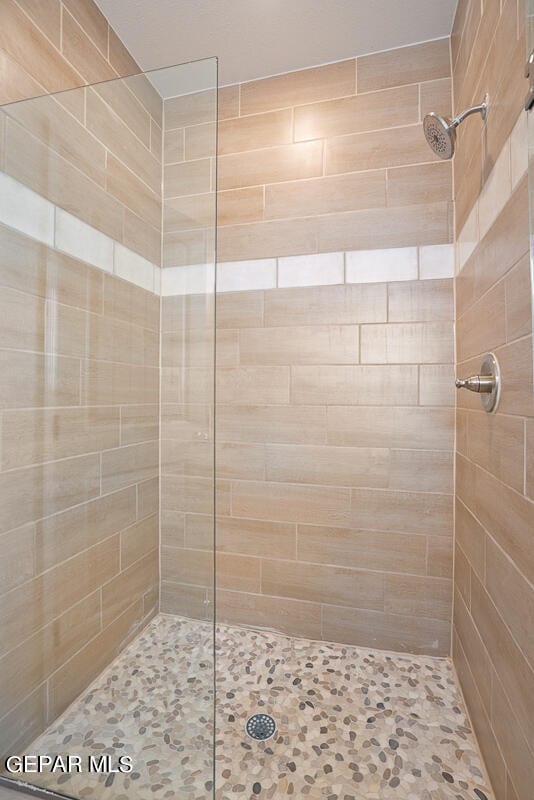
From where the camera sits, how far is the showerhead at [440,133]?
4.12ft

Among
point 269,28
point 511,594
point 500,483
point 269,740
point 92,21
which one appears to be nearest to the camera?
point 511,594

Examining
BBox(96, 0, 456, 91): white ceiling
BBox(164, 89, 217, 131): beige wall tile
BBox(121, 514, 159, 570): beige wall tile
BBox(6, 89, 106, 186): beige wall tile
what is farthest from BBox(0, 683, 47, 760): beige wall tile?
BBox(96, 0, 456, 91): white ceiling

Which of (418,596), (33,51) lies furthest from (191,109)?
(418,596)

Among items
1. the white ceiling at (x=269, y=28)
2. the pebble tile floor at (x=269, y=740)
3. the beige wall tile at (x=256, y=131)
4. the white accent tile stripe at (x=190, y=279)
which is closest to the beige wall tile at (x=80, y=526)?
the pebble tile floor at (x=269, y=740)

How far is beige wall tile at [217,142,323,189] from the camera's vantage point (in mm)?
1768

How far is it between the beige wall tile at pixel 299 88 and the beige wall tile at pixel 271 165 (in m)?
0.19

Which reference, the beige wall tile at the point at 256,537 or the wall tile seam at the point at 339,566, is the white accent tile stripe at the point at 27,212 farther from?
the wall tile seam at the point at 339,566

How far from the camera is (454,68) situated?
159 centimetres

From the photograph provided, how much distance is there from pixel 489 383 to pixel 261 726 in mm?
1216

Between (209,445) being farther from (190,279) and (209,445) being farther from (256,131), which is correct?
(256,131)

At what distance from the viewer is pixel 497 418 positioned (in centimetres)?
107

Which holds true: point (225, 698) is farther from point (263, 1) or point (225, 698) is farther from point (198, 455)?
point (263, 1)

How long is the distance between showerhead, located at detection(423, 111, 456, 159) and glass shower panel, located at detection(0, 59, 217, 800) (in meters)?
0.70

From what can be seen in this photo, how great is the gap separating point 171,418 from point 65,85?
3.96 feet
